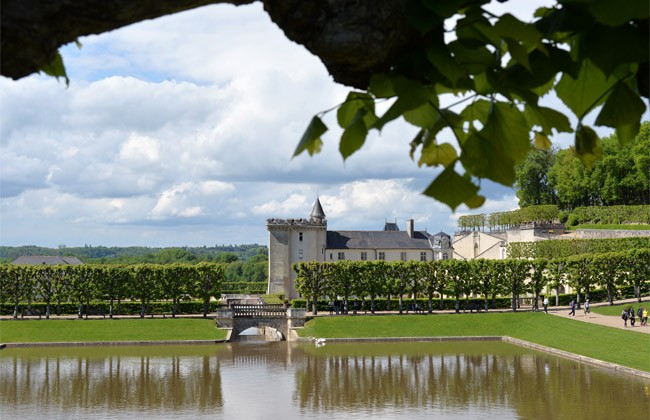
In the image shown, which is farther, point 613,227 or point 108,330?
point 613,227

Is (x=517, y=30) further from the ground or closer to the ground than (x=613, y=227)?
closer to the ground

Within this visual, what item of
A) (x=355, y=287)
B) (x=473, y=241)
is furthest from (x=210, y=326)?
(x=473, y=241)

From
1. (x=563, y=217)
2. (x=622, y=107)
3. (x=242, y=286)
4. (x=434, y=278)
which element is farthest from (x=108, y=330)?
(x=563, y=217)

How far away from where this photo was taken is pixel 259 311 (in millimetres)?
47344

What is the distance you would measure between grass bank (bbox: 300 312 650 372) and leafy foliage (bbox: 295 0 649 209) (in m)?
34.7

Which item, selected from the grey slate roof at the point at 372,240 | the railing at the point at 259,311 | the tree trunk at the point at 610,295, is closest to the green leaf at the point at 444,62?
the railing at the point at 259,311

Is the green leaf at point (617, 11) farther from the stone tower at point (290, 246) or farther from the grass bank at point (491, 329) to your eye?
the stone tower at point (290, 246)

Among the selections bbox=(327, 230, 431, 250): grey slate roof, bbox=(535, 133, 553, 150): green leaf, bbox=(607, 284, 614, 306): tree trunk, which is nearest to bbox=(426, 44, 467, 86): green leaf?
bbox=(535, 133, 553, 150): green leaf

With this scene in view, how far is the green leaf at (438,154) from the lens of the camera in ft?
6.48

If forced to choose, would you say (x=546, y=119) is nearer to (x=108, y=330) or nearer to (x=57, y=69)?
(x=57, y=69)

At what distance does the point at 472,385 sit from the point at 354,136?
27.5 m

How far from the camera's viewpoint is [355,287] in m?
49.7

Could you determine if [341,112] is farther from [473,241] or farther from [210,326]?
[473,241]

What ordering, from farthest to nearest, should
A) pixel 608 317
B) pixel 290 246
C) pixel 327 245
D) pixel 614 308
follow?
pixel 327 245, pixel 290 246, pixel 614 308, pixel 608 317
